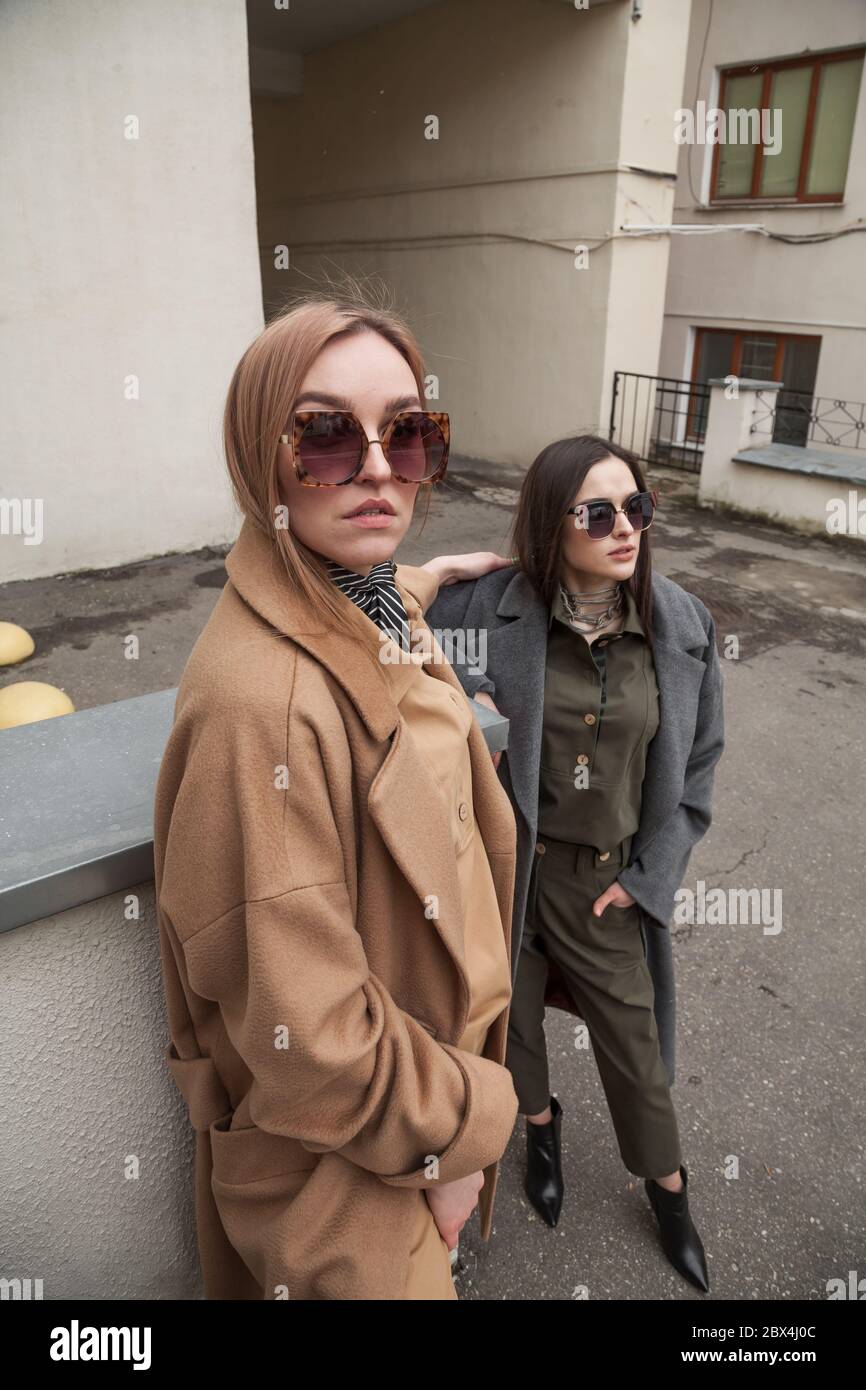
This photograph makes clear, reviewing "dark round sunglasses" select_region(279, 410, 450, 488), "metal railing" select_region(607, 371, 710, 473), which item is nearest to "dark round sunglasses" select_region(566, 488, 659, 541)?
"dark round sunglasses" select_region(279, 410, 450, 488)

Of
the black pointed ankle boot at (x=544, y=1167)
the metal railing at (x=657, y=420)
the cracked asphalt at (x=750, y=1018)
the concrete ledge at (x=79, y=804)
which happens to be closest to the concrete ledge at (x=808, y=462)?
the metal railing at (x=657, y=420)

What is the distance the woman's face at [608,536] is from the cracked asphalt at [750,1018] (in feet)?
6.02

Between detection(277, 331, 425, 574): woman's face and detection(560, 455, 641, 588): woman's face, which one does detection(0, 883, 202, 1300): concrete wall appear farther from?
detection(560, 455, 641, 588): woman's face

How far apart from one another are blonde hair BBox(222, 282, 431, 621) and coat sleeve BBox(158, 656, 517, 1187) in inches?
9.2

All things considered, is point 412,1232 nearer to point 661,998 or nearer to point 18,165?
point 661,998

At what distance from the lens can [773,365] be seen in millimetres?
13766

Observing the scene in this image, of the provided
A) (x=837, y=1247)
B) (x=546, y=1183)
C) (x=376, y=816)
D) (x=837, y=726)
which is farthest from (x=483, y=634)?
(x=837, y=726)

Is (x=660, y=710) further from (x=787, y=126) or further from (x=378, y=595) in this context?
(x=787, y=126)

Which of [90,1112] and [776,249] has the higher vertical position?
[776,249]

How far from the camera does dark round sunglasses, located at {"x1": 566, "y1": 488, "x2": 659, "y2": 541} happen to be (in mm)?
2100

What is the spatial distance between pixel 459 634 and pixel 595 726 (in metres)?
0.44

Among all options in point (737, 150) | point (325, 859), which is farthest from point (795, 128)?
point (325, 859)

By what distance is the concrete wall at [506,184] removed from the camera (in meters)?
10.7

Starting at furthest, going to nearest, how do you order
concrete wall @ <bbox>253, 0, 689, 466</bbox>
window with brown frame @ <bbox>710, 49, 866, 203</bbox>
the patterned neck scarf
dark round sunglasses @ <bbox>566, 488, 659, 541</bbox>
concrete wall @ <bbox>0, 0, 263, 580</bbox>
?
window with brown frame @ <bbox>710, 49, 866, 203</bbox> → concrete wall @ <bbox>253, 0, 689, 466</bbox> → concrete wall @ <bbox>0, 0, 263, 580</bbox> → dark round sunglasses @ <bbox>566, 488, 659, 541</bbox> → the patterned neck scarf
